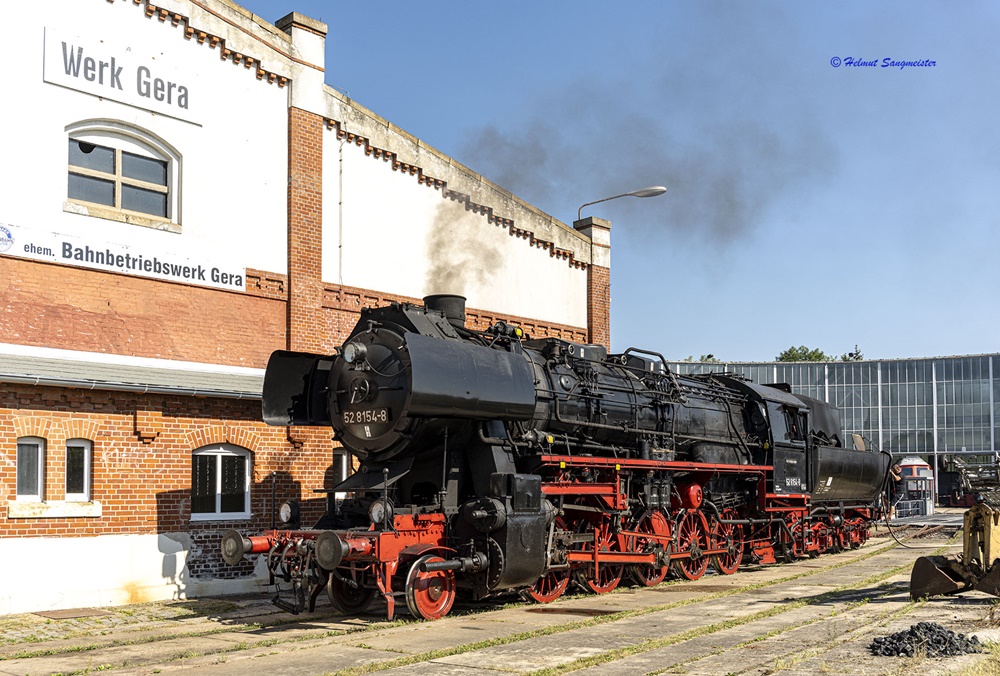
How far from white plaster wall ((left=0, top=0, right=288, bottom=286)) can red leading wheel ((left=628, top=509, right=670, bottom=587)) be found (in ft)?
23.0

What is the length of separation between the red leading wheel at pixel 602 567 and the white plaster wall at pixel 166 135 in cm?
673

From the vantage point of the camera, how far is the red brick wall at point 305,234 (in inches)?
649

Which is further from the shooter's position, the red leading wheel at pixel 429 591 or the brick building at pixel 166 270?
the brick building at pixel 166 270

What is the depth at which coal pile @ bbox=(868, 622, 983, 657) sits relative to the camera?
332 inches

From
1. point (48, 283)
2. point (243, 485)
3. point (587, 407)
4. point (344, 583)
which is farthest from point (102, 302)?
point (587, 407)

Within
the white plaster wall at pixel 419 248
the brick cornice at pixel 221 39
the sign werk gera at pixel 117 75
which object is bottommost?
the white plaster wall at pixel 419 248

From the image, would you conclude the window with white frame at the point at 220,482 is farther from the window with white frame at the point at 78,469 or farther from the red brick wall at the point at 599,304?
the red brick wall at the point at 599,304

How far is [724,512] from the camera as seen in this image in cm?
1700

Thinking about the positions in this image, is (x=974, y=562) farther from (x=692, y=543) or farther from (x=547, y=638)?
(x=547, y=638)

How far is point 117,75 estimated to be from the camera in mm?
14508

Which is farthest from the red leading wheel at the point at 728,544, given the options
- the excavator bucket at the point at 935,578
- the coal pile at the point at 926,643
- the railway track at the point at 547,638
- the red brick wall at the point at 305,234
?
the coal pile at the point at 926,643

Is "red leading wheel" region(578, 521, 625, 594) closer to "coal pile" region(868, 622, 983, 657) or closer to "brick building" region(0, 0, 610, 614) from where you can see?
"brick building" region(0, 0, 610, 614)

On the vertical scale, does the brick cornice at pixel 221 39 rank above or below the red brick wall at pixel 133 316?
above

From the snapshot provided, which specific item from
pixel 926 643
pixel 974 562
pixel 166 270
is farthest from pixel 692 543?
pixel 166 270
